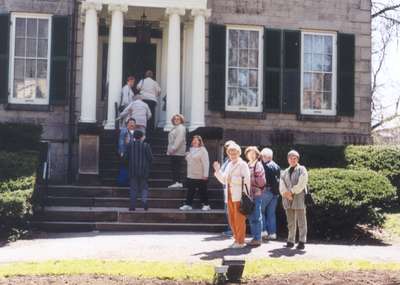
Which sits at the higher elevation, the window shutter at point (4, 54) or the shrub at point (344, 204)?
the window shutter at point (4, 54)

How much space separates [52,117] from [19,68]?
5.43ft

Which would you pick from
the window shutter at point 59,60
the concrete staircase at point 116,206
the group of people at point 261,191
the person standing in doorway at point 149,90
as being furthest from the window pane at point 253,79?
the group of people at point 261,191

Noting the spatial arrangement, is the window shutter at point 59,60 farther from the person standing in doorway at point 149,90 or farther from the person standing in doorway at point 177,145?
the person standing in doorway at point 177,145

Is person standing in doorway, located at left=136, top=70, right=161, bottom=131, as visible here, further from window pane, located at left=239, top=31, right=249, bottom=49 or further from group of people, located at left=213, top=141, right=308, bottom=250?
group of people, located at left=213, top=141, right=308, bottom=250

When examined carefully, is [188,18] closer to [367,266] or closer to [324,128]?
[324,128]

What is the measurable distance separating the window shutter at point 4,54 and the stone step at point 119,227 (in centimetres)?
659

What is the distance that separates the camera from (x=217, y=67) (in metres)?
18.2

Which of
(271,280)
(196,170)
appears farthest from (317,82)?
(271,280)

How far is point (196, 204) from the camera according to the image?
13.5 metres

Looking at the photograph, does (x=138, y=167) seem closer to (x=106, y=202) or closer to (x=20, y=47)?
(x=106, y=202)

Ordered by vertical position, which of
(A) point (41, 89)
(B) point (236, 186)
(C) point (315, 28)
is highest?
(C) point (315, 28)

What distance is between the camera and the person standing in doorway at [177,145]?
13719mm

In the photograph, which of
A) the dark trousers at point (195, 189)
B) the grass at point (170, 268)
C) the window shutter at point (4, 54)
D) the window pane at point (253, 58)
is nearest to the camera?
the grass at point (170, 268)

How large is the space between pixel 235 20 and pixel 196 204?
22.6ft
